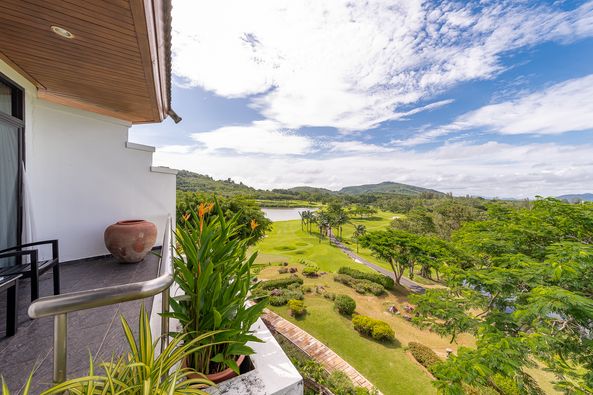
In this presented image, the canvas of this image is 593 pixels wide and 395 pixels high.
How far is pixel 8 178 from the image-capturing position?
2672 mm

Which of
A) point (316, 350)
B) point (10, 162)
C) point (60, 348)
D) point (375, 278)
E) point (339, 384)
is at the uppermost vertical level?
point (10, 162)

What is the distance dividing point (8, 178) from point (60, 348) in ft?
11.1

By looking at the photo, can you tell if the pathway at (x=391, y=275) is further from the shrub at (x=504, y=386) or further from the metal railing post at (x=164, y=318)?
the metal railing post at (x=164, y=318)

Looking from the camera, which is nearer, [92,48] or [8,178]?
[92,48]

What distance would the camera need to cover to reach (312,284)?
1761 centimetres

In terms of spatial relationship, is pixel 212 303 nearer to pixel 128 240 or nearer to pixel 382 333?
pixel 128 240

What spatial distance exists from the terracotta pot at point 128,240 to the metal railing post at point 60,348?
10.4 ft

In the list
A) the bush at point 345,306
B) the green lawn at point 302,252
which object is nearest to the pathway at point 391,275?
the green lawn at point 302,252

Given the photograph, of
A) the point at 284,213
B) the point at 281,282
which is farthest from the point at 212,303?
the point at 284,213

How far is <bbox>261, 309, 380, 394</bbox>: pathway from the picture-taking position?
822 cm

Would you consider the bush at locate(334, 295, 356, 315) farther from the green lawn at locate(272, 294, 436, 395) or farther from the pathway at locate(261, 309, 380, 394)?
the pathway at locate(261, 309, 380, 394)

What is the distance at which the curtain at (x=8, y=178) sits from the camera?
8.40 feet

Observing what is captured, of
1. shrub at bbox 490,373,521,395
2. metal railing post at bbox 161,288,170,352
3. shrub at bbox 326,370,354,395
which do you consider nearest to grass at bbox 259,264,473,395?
shrub at bbox 326,370,354,395

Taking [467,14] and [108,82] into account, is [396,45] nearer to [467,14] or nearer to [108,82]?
[467,14]
